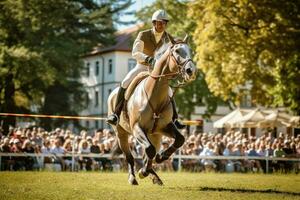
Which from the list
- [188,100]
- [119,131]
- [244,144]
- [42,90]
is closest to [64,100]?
[42,90]

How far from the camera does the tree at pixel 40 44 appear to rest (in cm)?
4438

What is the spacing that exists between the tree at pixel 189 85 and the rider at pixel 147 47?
40306 mm

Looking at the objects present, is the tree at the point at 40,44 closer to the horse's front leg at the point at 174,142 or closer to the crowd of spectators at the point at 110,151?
the crowd of spectators at the point at 110,151

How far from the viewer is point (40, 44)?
45.9m

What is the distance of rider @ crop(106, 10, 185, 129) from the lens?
13.3 m

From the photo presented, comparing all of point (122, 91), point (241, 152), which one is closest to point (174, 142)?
point (122, 91)

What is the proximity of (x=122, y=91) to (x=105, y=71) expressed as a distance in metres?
67.1

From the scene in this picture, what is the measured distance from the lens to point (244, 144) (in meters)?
27.3

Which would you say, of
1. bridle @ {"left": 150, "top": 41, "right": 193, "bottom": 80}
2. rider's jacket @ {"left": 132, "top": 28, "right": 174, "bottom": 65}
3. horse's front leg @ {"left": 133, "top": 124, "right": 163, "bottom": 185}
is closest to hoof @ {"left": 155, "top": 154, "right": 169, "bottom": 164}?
horse's front leg @ {"left": 133, "top": 124, "right": 163, "bottom": 185}

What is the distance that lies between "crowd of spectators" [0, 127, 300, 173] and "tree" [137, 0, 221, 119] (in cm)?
2854

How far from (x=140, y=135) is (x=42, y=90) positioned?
120 ft

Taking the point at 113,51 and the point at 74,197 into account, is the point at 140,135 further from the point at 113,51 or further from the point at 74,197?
the point at 113,51

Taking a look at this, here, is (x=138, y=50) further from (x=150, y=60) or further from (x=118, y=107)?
(x=118, y=107)

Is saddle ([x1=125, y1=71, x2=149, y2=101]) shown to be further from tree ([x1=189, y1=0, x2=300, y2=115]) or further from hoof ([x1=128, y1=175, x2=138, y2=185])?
tree ([x1=189, y1=0, x2=300, y2=115])
